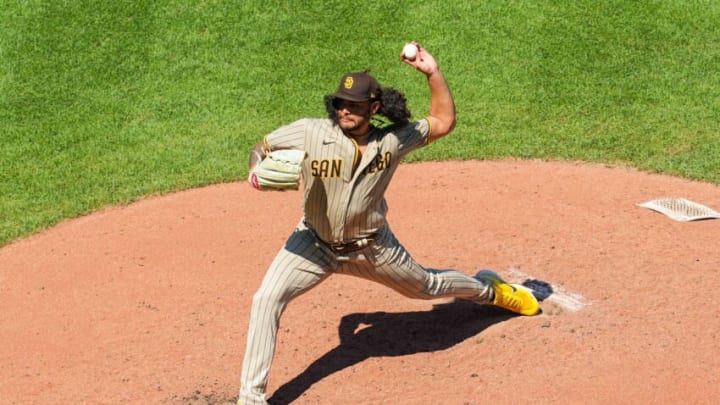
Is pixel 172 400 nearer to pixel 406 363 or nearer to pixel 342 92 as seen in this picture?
pixel 406 363

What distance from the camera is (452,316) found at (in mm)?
7590

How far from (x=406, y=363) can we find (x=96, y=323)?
91.1 inches

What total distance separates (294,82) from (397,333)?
5.29 meters

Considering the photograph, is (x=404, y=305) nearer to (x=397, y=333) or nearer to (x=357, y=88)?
(x=397, y=333)

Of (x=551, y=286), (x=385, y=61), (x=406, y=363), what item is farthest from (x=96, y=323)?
(x=385, y=61)

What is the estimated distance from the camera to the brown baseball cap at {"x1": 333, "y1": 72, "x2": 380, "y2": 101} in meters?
6.09

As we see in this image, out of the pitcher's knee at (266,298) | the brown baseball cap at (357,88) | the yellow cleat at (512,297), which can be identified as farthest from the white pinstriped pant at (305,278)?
the brown baseball cap at (357,88)

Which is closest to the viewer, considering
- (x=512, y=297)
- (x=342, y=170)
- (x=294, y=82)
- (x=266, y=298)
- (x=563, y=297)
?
(x=342, y=170)

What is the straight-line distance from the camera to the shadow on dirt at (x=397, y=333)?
6871mm

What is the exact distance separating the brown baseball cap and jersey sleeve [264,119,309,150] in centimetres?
31

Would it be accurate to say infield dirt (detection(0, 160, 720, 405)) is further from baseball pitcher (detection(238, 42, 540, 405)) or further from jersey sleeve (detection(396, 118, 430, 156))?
jersey sleeve (detection(396, 118, 430, 156))

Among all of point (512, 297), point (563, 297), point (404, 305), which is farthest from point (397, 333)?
point (563, 297)

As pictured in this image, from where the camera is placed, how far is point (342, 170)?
6219 mm

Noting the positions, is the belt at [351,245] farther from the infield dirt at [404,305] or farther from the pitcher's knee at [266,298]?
the infield dirt at [404,305]
